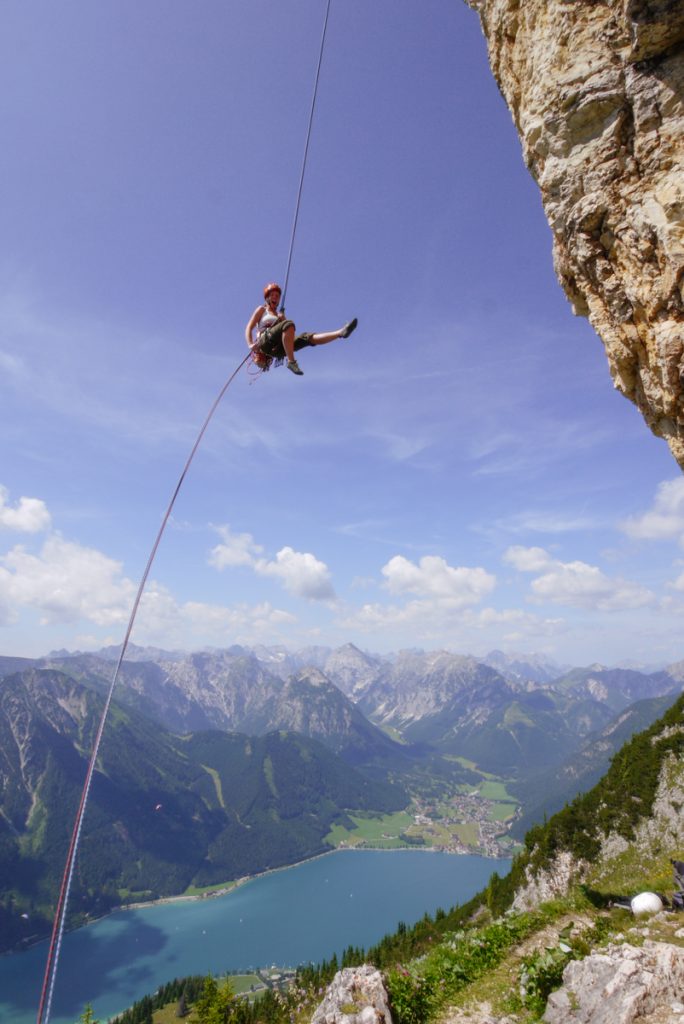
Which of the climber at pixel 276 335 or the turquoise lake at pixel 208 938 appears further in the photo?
the turquoise lake at pixel 208 938

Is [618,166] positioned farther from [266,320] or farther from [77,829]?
[77,829]

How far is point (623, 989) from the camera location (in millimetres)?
7047

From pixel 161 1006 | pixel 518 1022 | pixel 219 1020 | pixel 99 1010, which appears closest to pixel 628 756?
pixel 219 1020

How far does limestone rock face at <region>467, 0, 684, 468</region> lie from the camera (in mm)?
5836

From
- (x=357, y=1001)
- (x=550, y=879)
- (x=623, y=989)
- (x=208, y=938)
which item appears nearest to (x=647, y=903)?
(x=623, y=989)

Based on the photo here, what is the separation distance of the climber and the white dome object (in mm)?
14528

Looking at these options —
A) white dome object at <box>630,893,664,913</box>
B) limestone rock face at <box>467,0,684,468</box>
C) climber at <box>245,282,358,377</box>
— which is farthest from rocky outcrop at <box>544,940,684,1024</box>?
climber at <box>245,282,358,377</box>

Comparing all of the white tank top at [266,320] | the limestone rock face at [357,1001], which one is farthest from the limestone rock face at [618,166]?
the limestone rock face at [357,1001]

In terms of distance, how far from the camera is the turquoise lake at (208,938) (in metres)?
133

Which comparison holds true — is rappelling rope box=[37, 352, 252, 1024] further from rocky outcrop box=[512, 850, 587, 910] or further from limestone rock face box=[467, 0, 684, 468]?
rocky outcrop box=[512, 850, 587, 910]

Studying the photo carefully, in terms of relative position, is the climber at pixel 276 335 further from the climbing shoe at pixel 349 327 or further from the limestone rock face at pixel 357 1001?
the limestone rock face at pixel 357 1001

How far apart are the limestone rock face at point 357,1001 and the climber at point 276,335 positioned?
11.3 metres

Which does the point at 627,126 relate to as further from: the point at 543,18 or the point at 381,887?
the point at 381,887

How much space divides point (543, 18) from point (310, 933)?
20120 cm
